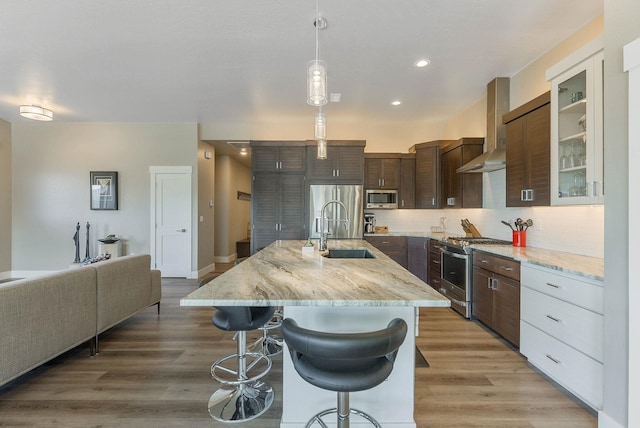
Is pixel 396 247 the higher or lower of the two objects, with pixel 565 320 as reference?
higher

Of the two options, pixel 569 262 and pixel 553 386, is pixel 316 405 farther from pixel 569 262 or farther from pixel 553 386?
pixel 569 262

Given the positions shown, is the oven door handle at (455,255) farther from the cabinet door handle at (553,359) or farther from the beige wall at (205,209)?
the beige wall at (205,209)

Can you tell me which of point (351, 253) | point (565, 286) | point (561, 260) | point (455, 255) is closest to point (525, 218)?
point (455, 255)

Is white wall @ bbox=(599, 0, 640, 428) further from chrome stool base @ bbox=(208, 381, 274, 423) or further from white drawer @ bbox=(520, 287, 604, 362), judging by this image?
chrome stool base @ bbox=(208, 381, 274, 423)

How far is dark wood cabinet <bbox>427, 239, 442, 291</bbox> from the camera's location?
4141 mm

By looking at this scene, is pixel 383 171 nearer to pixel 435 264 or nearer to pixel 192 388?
pixel 435 264

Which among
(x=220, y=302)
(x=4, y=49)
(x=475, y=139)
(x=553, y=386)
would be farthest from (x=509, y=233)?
(x=4, y=49)

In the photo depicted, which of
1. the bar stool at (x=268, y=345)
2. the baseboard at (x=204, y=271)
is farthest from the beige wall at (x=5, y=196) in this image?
the bar stool at (x=268, y=345)

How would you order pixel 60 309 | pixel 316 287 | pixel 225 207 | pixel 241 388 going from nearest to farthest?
pixel 316 287 < pixel 241 388 < pixel 60 309 < pixel 225 207

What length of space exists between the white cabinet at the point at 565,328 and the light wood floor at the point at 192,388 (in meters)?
0.15

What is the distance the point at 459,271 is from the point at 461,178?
4.97ft

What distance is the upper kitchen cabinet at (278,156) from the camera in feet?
16.6

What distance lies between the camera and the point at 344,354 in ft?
3.52

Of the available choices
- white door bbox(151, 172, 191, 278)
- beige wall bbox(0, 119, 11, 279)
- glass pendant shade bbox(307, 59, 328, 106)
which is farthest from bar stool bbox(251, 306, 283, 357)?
beige wall bbox(0, 119, 11, 279)
